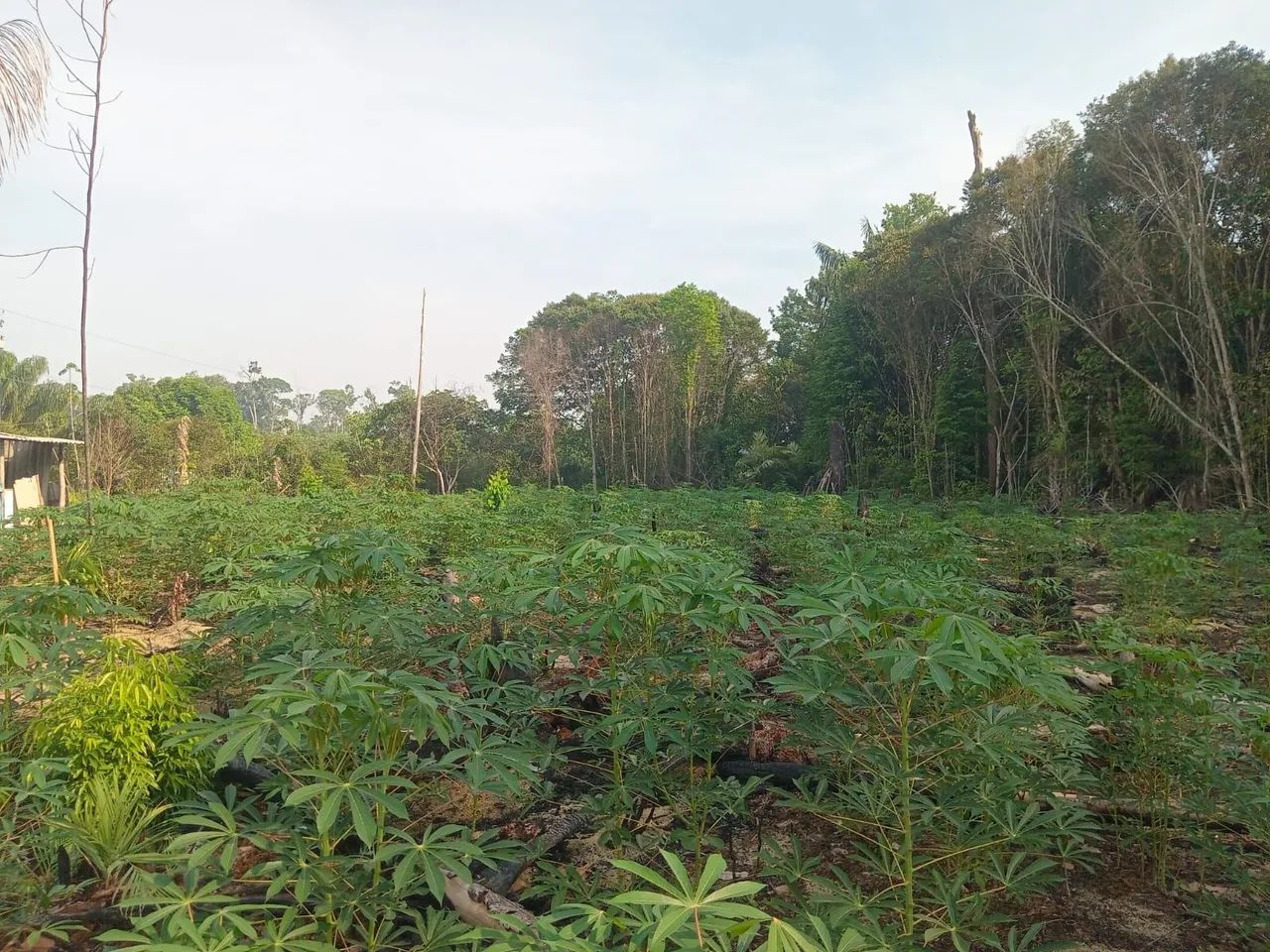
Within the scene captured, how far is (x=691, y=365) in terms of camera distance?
2353cm

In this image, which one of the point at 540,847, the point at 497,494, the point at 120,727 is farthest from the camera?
the point at 497,494

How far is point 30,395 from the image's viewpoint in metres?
21.2

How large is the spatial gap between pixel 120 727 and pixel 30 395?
82.5 feet

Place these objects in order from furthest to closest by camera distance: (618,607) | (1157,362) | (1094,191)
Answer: (1094,191) < (1157,362) < (618,607)

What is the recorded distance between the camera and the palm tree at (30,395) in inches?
797

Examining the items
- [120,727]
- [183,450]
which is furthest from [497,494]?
[183,450]

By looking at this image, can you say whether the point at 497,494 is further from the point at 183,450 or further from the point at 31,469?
the point at 31,469

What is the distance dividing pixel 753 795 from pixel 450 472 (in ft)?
73.4

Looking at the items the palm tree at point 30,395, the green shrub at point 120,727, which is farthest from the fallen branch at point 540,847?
the palm tree at point 30,395

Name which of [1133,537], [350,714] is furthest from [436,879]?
[1133,537]

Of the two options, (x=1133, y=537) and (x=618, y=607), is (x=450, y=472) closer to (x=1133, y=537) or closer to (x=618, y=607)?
(x=1133, y=537)

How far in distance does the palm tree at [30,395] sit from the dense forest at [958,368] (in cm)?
7

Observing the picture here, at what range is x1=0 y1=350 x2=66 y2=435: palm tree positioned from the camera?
66.4ft

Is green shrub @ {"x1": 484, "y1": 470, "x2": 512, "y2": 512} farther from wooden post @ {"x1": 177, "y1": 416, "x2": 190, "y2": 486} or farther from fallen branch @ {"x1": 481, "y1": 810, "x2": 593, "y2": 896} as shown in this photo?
fallen branch @ {"x1": 481, "y1": 810, "x2": 593, "y2": 896}
